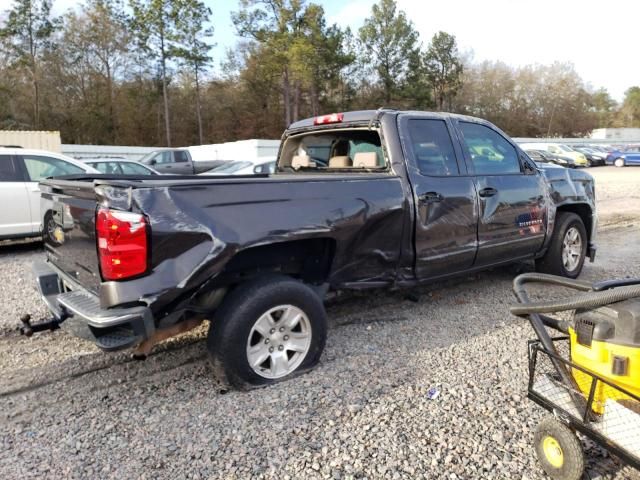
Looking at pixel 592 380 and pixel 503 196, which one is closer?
pixel 592 380

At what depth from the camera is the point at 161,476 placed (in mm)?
2402

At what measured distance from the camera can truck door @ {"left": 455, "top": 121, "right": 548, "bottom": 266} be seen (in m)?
4.53

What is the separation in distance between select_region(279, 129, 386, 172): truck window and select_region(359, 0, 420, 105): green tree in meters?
44.8

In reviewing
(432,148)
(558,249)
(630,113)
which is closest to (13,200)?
(432,148)

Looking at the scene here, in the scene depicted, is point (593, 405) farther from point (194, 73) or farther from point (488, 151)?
point (194, 73)

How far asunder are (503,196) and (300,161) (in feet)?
6.73

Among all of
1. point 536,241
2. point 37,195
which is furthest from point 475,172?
point 37,195

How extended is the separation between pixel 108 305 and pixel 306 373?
141cm

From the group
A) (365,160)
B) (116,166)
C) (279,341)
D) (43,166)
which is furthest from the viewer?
(116,166)

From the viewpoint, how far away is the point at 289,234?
3.19 m

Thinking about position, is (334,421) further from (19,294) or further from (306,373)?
(19,294)

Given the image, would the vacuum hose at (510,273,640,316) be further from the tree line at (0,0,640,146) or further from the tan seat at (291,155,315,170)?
the tree line at (0,0,640,146)

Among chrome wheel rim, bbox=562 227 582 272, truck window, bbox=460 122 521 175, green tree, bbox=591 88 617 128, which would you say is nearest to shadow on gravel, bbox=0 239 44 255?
truck window, bbox=460 122 521 175

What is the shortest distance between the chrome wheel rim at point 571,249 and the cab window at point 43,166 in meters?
7.14
